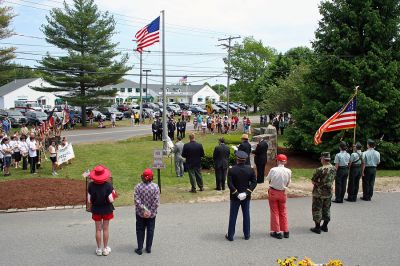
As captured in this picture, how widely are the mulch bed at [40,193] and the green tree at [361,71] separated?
37.2 feet

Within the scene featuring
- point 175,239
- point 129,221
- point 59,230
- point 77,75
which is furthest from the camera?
point 77,75

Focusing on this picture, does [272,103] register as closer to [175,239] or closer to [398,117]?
[398,117]

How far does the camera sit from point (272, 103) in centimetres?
3566

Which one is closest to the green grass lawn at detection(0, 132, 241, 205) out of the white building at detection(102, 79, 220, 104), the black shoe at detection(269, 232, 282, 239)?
the black shoe at detection(269, 232, 282, 239)

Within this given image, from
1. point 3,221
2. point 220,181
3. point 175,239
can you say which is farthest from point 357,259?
point 3,221

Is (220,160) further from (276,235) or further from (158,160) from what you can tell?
(276,235)

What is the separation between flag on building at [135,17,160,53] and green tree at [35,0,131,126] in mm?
15270

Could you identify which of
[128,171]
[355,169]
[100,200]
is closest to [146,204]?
[100,200]

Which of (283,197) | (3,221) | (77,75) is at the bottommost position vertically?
(3,221)

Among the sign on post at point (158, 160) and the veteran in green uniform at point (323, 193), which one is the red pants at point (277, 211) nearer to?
the veteran in green uniform at point (323, 193)

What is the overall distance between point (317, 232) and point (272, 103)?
27753mm

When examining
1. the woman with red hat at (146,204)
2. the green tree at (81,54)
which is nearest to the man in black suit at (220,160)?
the woman with red hat at (146,204)

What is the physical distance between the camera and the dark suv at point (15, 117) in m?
37.7

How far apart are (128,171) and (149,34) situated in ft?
28.8
